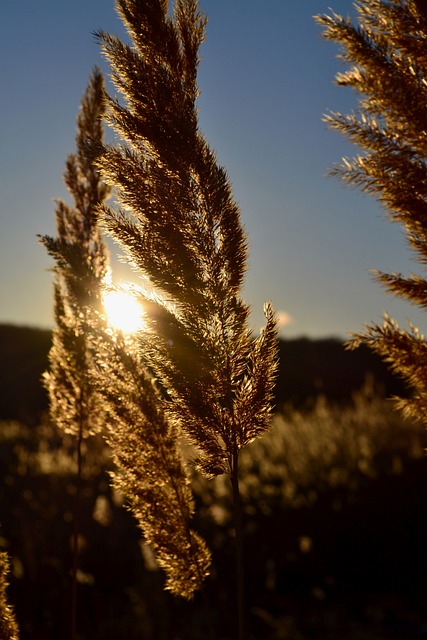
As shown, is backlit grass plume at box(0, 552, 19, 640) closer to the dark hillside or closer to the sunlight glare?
the sunlight glare

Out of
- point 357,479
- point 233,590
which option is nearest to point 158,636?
point 233,590

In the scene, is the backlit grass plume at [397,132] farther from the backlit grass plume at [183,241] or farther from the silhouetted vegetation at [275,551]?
the silhouetted vegetation at [275,551]

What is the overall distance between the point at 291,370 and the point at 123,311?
25.7 meters

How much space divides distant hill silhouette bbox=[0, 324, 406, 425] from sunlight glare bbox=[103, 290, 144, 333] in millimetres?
20134

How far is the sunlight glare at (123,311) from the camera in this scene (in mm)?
1760

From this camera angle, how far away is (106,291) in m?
1.80

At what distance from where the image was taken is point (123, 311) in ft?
6.14

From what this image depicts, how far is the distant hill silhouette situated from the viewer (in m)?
24.6

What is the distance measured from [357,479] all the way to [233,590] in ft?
8.27

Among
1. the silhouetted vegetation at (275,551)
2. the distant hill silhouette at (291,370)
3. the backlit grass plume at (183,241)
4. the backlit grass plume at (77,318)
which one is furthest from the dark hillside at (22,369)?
the backlit grass plume at (183,241)

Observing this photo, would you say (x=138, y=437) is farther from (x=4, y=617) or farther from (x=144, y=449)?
(x=4, y=617)

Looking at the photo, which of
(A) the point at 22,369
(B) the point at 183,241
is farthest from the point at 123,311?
(A) the point at 22,369

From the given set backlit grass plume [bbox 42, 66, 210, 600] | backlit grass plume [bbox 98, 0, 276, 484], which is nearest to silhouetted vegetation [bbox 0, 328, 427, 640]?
backlit grass plume [bbox 42, 66, 210, 600]

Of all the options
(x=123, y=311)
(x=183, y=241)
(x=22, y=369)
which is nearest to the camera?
(x=183, y=241)
